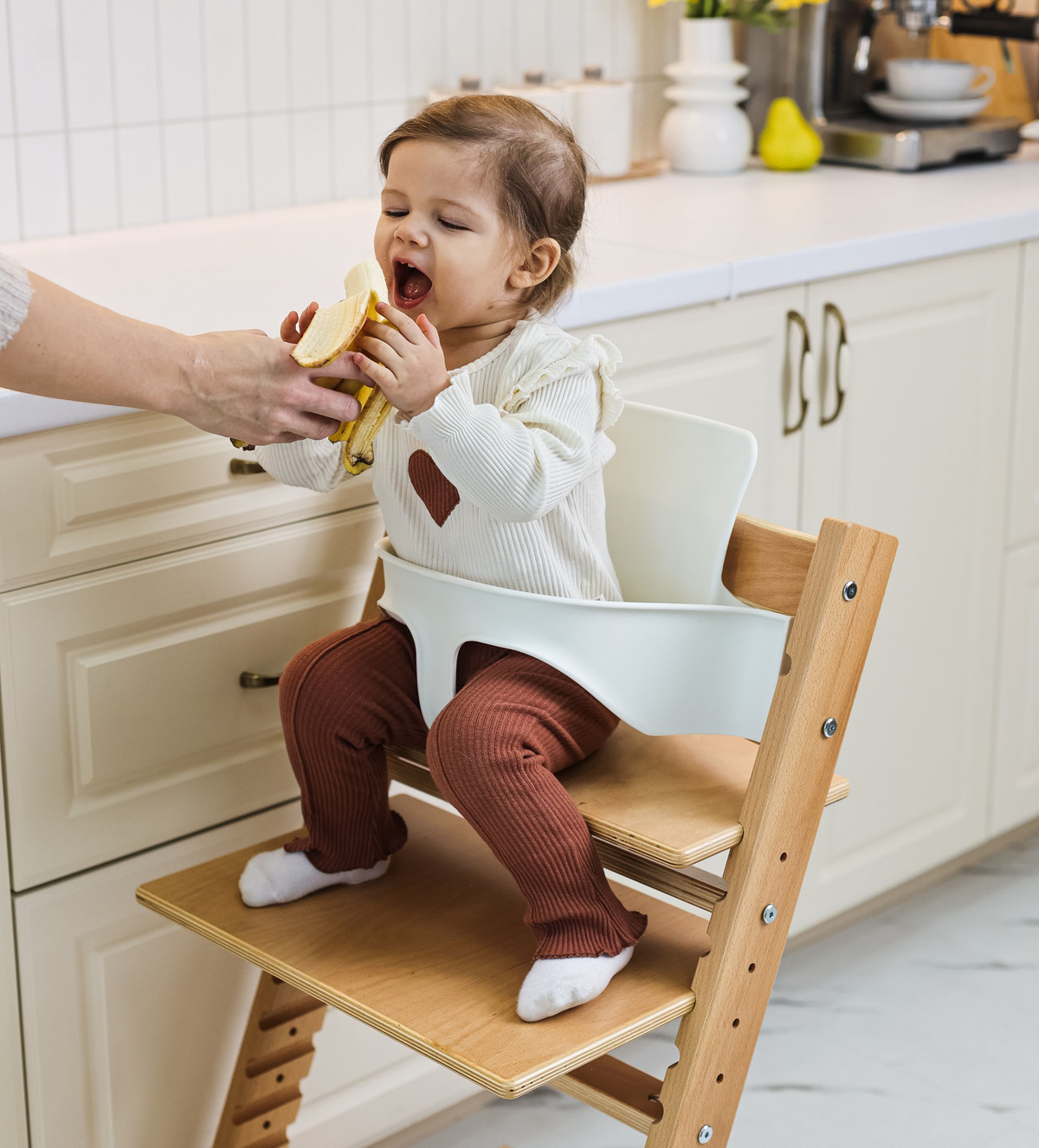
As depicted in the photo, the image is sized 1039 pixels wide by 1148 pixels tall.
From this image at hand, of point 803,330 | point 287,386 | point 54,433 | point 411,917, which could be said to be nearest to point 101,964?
point 411,917

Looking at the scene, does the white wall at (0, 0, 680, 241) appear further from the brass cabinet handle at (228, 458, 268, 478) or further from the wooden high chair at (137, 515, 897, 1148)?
the wooden high chair at (137, 515, 897, 1148)

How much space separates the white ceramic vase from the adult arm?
1328mm

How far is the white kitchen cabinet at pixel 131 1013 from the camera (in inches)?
51.4

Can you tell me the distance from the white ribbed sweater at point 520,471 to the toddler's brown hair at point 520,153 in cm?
8

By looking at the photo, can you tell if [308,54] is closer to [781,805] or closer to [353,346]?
[353,346]

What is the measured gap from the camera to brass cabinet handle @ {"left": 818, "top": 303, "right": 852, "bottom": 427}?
1734 mm

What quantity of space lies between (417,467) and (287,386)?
0.15 m

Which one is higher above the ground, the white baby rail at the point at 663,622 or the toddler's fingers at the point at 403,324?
the toddler's fingers at the point at 403,324

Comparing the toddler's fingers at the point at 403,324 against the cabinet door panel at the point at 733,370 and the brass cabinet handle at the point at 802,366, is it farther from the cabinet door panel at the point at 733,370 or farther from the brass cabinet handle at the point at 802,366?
the brass cabinet handle at the point at 802,366

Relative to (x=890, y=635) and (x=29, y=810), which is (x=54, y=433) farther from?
(x=890, y=635)

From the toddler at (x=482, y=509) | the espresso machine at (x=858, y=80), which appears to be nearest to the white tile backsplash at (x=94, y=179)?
the toddler at (x=482, y=509)

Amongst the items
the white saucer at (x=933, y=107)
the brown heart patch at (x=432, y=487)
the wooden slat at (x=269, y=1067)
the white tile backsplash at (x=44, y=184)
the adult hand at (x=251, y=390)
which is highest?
the white saucer at (x=933, y=107)

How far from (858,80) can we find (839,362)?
0.85 m

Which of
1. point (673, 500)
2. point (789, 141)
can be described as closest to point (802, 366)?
point (673, 500)
